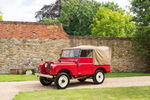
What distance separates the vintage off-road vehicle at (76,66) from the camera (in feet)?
28.6

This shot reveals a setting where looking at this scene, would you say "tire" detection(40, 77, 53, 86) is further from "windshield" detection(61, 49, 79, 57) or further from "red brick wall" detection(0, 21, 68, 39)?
"red brick wall" detection(0, 21, 68, 39)

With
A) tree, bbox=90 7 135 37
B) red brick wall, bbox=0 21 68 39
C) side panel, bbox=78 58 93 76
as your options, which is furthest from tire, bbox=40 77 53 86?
tree, bbox=90 7 135 37

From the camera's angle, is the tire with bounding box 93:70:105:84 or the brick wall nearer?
the tire with bounding box 93:70:105:84

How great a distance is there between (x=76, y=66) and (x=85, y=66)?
59cm

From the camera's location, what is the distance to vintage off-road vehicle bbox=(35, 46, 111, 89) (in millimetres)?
8727

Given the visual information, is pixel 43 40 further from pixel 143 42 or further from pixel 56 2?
pixel 56 2

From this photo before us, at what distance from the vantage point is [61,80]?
346 inches

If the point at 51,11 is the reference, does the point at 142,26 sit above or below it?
below

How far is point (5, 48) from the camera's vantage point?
1484cm

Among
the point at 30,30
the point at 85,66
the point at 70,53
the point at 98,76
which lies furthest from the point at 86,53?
the point at 30,30

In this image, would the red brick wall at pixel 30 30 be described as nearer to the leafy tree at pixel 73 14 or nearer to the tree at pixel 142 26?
the tree at pixel 142 26

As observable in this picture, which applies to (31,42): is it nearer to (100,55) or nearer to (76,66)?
(100,55)

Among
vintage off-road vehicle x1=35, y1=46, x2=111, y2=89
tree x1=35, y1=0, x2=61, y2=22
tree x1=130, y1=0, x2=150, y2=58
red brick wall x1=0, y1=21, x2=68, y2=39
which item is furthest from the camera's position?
tree x1=35, y1=0, x2=61, y2=22

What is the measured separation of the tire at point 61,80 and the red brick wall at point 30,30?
7.23m
